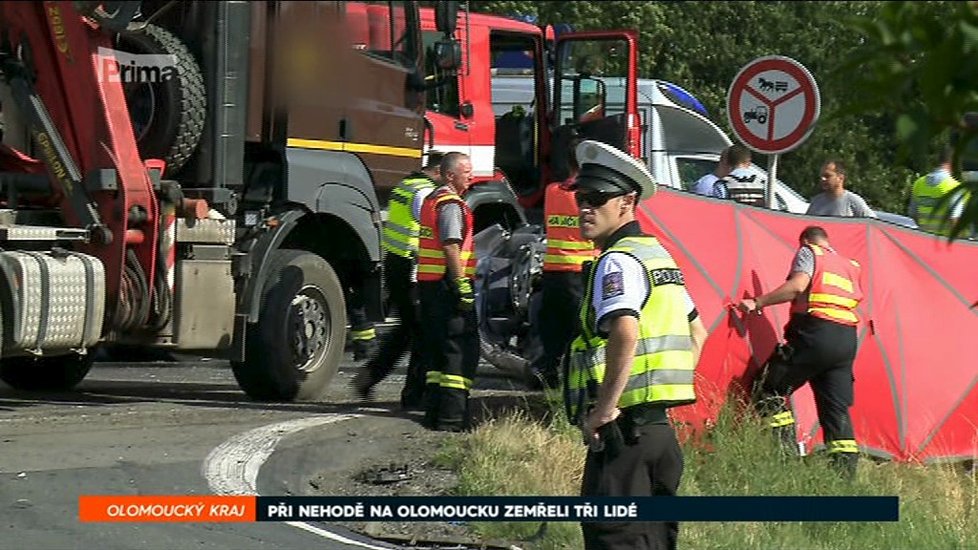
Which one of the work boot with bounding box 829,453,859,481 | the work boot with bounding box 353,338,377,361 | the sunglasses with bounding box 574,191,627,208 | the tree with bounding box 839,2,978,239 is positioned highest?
the tree with bounding box 839,2,978,239

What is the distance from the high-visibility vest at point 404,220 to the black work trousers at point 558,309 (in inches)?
36.8

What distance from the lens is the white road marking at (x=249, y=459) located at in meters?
8.52

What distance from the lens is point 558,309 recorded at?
38.7 feet

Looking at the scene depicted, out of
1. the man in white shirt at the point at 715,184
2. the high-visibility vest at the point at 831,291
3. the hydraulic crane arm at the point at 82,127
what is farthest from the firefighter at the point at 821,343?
Answer: the hydraulic crane arm at the point at 82,127

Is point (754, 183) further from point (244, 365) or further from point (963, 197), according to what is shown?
point (963, 197)

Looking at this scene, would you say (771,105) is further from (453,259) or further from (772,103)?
(453,259)

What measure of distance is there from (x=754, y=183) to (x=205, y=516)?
779 centimetres

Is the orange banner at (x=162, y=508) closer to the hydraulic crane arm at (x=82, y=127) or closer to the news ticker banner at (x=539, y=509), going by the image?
the news ticker banner at (x=539, y=509)

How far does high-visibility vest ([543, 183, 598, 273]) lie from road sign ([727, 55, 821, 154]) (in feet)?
4.24

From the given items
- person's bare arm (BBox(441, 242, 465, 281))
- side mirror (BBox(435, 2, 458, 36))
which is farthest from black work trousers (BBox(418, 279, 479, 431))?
side mirror (BBox(435, 2, 458, 36))

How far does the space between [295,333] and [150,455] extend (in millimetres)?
2539

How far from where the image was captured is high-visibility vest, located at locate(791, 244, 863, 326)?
10.6 meters

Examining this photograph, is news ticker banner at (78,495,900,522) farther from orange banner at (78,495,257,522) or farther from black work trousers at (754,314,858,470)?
black work trousers at (754,314,858,470)

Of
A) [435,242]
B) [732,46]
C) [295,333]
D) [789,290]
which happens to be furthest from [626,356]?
[732,46]
